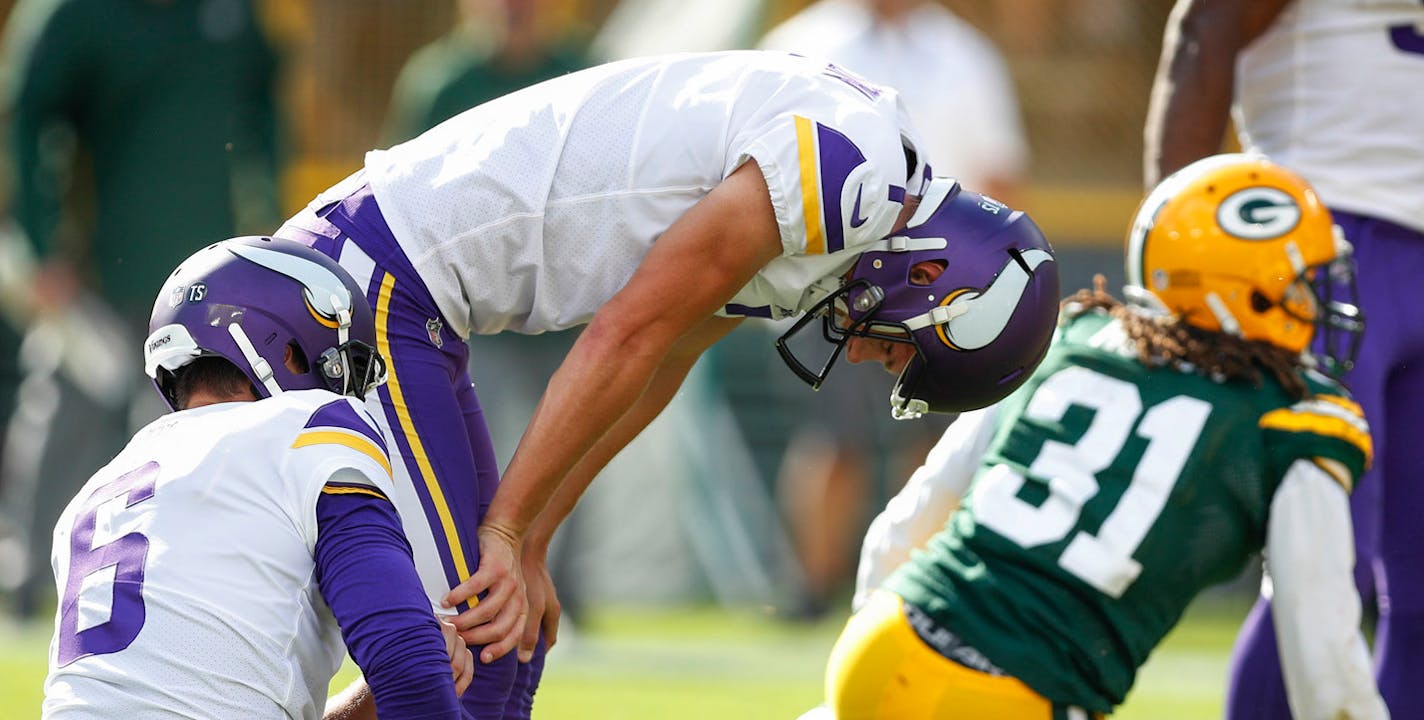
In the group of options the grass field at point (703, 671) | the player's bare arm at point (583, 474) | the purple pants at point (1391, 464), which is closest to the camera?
the player's bare arm at point (583, 474)

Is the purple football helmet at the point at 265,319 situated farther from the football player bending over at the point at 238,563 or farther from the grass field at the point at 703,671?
the grass field at the point at 703,671

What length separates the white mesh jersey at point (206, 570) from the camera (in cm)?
282

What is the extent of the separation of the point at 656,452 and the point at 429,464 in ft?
22.0

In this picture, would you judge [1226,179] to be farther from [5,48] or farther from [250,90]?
[5,48]

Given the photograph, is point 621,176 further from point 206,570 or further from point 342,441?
point 206,570

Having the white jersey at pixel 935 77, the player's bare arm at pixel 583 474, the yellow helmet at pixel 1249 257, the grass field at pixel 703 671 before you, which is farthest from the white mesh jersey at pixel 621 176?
the white jersey at pixel 935 77

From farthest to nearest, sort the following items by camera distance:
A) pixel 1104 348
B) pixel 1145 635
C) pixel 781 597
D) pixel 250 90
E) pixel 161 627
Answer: pixel 781 597 < pixel 250 90 < pixel 1104 348 < pixel 1145 635 < pixel 161 627

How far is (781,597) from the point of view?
29.3 ft

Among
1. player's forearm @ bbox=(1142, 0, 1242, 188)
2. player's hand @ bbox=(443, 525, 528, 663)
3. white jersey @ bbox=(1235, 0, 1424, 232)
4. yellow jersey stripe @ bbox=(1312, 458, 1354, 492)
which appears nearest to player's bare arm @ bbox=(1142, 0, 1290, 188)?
player's forearm @ bbox=(1142, 0, 1242, 188)

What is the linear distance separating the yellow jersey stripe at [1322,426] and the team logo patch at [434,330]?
155 cm

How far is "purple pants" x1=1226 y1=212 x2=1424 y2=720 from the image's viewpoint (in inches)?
167

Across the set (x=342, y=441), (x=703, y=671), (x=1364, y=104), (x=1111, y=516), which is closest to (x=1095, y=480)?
(x=1111, y=516)

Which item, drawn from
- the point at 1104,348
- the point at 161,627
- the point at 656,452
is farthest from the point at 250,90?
the point at 161,627

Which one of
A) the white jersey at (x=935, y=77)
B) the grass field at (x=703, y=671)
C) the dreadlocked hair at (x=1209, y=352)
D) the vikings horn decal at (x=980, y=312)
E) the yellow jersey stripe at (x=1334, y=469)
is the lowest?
the grass field at (x=703, y=671)
